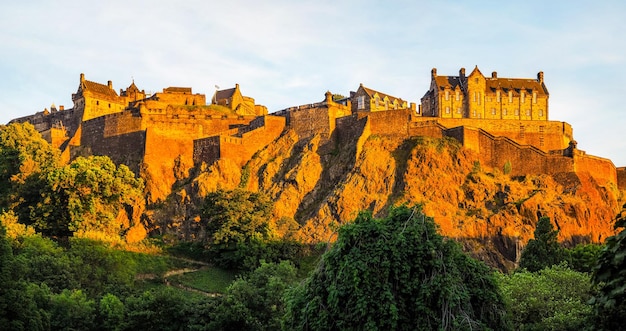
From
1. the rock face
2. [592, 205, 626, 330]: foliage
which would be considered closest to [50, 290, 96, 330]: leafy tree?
the rock face

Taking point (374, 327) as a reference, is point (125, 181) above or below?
above

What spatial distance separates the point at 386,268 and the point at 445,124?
166ft

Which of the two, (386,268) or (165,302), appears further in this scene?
(165,302)

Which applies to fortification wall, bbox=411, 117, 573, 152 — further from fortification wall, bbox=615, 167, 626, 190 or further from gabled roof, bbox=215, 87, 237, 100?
gabled roof, bbox=215, 87, 237, 100

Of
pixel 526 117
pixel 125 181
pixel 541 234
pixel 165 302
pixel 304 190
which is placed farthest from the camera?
pixel 526 117

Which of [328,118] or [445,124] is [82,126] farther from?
[445,124]

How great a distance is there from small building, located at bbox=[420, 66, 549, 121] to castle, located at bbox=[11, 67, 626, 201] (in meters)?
0.10

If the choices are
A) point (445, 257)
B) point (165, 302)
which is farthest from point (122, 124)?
point (445, 257)

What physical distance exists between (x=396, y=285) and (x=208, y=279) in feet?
114

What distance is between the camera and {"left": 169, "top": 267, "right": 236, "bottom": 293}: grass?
195 ft

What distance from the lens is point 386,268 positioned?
27.7 metres

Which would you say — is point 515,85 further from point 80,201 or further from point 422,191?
point 80,201

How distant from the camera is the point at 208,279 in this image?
60.6 m

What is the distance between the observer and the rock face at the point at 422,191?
65.2 m
